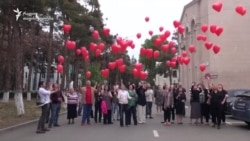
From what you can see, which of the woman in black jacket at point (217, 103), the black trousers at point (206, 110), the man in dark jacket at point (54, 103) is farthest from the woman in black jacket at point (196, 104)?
the man in dark jacket at point (54, 103)

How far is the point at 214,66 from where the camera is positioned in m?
42.5

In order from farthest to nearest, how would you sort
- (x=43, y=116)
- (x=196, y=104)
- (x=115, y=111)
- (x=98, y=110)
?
(x=115, y=111)
(x=98, y=110)
(x=196, y=104)
(x=43, y=116)

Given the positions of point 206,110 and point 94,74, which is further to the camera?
point 94,74

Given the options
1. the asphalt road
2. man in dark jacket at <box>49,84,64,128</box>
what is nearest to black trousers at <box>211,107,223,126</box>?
the asphalt road

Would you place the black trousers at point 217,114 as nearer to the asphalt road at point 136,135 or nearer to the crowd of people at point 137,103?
the crowd of people at point 137,103

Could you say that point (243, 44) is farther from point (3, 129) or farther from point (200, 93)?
point (3, 129)

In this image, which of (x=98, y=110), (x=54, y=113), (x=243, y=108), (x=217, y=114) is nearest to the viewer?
(x=243, y=108)

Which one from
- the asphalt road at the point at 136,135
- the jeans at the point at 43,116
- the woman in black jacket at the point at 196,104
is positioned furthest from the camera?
the woman in black jacket at the point at 196,104

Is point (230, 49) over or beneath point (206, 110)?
over

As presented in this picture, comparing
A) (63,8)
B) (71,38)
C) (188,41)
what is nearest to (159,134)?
(63,8)

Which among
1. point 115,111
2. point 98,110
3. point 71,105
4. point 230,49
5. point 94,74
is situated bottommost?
point 115,111

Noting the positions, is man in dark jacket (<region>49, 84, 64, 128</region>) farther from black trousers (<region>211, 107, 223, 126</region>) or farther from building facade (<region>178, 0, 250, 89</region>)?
building facade (<region>178, 0, 250, 89</region>)

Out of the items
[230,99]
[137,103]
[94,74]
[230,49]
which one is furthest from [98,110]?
[94,74]

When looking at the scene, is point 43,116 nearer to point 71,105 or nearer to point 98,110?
point 71,105
